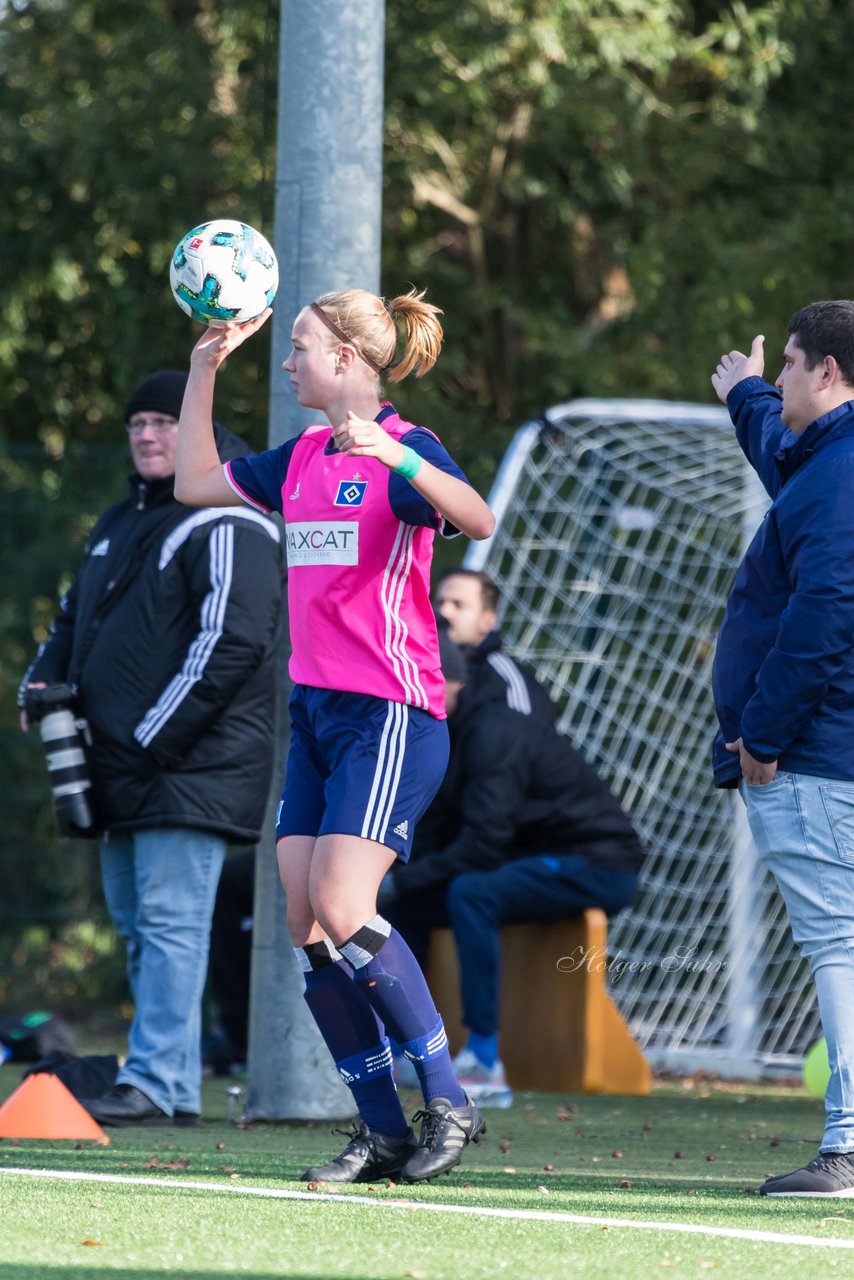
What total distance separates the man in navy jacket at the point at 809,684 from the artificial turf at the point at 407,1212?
505mm

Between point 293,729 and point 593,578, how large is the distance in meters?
5.14

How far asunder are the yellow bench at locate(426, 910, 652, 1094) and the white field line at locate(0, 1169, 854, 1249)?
366 cm

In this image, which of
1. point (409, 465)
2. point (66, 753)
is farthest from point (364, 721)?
point (66, 753)

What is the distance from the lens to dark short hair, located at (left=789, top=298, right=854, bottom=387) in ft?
15.4

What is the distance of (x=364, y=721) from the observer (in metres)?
4.57

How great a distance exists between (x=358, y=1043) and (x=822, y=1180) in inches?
44.6

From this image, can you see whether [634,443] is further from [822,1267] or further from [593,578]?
[822,1267]

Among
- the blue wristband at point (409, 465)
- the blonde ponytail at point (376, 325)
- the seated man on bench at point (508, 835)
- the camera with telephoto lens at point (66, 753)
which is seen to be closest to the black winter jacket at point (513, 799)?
the seated man on bench at point (508, 835)

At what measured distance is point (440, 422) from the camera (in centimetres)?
1189

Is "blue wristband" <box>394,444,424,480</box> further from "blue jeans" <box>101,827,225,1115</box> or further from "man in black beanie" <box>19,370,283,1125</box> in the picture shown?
"blue jeans" <box>101,827,225,1115</box>

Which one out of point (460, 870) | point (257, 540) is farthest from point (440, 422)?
point (257, 540)

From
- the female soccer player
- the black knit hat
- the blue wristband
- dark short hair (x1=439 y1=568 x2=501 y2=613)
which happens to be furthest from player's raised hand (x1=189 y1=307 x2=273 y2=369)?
dark short hair (x1=439 y1=568 x2=501 y2=613)

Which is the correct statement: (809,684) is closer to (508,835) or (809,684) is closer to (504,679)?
(508,835)

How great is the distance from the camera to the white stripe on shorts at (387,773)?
447cm
